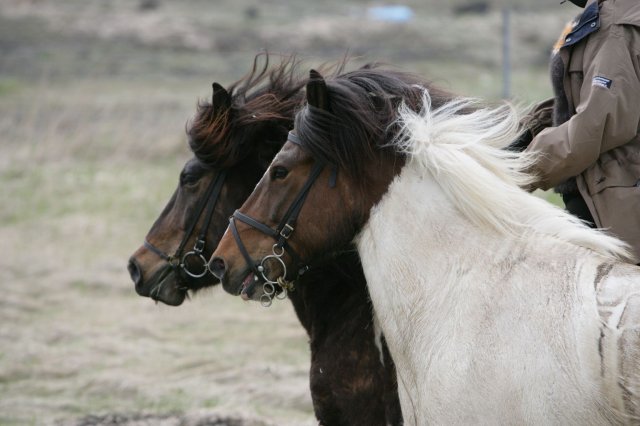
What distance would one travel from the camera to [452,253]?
3.41m

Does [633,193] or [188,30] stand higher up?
[633,193]

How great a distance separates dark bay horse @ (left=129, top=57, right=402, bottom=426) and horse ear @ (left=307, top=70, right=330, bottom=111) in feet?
3.44

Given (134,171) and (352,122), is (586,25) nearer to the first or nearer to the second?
(352,122)

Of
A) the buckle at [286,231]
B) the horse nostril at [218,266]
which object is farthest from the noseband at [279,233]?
the horse nostril at [218,266]

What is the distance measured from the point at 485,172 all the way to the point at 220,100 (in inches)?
77.1

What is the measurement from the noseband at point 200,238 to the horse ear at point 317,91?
1373 millimetres

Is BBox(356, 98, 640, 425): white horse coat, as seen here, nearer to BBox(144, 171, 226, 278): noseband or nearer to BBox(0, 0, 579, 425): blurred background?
BBox(0, 0, 579, 425): blurred background

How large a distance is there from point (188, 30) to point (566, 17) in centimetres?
1328

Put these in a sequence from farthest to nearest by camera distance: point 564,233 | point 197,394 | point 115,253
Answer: point 115,253 → point 197,394 → point 564,233

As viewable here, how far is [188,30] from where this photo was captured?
29.6 metres

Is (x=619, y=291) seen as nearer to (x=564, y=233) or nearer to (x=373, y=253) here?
(x=564, y=233)

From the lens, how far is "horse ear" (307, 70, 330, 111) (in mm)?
3650

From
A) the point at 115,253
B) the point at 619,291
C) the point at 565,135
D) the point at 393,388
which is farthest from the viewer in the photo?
the point at 115,253

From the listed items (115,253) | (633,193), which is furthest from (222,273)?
(115,253)
